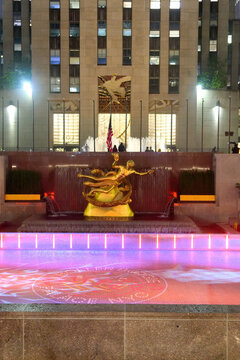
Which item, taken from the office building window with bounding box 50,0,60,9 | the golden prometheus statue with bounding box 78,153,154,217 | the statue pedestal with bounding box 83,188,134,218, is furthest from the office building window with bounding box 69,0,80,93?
the statue pedestal with bounding box 83,188,134,218

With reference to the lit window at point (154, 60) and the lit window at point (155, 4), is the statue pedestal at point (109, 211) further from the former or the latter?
the lit window at point (155, 4)

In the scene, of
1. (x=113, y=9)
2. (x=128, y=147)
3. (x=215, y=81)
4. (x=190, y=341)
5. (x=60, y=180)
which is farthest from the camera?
(x=215, y=81)

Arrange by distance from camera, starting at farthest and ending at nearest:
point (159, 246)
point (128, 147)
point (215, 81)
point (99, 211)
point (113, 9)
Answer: point (215, 81)
point (113, 9)
point (128, 147)
point (99, 211)
point (159, 246)

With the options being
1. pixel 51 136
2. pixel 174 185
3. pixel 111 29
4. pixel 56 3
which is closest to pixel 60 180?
pixel 174 185

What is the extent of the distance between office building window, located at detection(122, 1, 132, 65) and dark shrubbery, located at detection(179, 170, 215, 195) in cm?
2007

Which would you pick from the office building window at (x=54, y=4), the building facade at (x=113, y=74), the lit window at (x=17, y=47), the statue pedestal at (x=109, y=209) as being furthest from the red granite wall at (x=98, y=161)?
the lit window at (x=17, y=47)

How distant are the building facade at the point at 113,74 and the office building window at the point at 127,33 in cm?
9

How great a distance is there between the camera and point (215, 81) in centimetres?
4234

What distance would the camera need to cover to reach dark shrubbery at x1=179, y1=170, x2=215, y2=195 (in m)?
18.6

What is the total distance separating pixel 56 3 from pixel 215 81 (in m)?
18.2

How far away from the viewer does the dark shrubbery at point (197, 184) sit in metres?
18.6

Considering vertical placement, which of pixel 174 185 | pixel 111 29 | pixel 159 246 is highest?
pixel 111 29

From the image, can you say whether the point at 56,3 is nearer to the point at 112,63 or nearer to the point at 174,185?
the point at 112,63

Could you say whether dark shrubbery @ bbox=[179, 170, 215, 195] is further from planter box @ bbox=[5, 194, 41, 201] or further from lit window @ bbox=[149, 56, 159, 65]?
lit window @ bbox=[149, 56, 159, 65]
